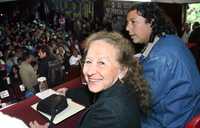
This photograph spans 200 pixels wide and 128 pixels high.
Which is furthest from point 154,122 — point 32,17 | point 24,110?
point 32,17

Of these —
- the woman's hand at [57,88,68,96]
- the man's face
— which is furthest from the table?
the man's face

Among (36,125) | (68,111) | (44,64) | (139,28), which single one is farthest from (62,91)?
(44,64)

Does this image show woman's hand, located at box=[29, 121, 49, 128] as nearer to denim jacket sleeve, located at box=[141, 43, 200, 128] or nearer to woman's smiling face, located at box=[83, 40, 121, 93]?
woman's smiling face, located at box=[83, 40, 121, 93]

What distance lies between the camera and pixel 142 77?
1.43m

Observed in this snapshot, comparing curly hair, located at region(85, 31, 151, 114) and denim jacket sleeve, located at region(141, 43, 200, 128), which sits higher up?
curly hair, located at region(85, 31, 151, 114)

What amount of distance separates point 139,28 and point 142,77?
52cm

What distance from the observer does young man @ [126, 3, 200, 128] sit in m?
1.66

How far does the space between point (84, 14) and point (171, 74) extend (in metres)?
9.88

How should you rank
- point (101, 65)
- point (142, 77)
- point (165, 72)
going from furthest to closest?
point (165, 72), point (142, 77), point (101, 65)

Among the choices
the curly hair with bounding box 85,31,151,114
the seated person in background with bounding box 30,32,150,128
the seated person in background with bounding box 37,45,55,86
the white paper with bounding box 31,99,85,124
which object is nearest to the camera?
the seated person in background with bounding box 30,32,150,128

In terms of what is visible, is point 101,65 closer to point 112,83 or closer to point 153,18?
point 112,83

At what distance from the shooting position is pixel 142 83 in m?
1.40

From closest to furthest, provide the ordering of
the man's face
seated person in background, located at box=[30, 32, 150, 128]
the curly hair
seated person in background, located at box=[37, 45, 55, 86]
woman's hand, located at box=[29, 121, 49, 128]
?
seated person in background, located at box=[30, 32, 150, 128]
the curly hair
woman's hand, located at box=[29, 121, 49, 128]
the man's face
seated person in background, located at box=[37, 45, 55, 86]

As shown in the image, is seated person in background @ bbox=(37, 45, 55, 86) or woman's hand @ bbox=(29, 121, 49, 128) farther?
seated person in background @ bbox=(37, 45, 55, 86)
